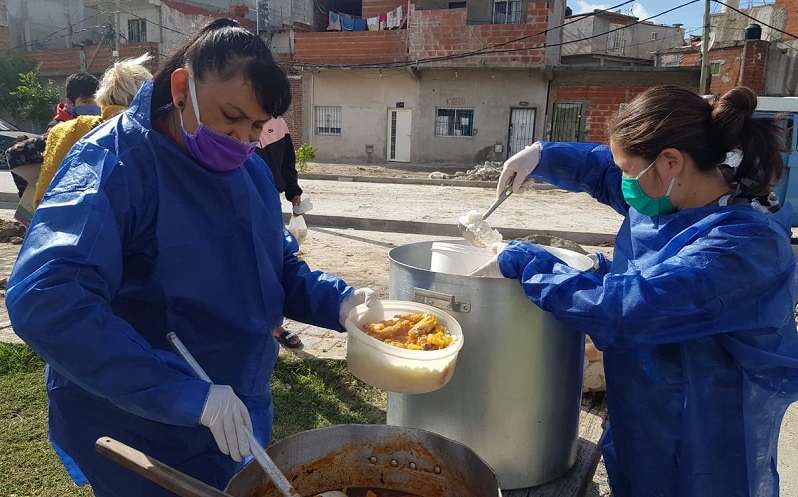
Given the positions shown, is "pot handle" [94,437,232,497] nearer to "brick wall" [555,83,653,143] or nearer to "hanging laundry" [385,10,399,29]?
"brick wall" [555,83,653,143]

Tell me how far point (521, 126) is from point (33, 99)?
18.0 metres

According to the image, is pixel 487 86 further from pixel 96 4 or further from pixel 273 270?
pixel 96 4

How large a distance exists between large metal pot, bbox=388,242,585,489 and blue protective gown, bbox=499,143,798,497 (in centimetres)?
14

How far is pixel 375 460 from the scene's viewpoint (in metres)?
1.67

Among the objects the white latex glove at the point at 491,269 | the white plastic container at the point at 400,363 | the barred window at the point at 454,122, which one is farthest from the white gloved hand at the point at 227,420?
the barred window at the point at 454,122

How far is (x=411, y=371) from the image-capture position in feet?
5.10

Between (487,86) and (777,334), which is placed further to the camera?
(487,86)

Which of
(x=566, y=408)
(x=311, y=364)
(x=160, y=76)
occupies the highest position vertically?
(x=160, y=76)

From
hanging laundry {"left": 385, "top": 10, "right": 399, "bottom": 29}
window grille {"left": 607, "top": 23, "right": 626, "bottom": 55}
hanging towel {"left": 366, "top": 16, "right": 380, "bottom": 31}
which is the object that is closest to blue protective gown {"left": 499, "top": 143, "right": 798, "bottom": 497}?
hanging laundry {"left": 385, "top": 10, "right": 399, "bottom": 29}

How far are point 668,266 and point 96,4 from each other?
112 ft

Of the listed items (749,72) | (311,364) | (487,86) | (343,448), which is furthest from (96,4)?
(343,448)

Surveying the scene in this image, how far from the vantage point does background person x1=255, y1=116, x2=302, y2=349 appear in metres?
4.15

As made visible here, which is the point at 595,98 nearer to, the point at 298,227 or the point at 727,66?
the point at 727,66

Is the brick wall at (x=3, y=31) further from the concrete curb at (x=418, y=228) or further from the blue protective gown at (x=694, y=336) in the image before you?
the blue protective gown at (x=694, y=336)
